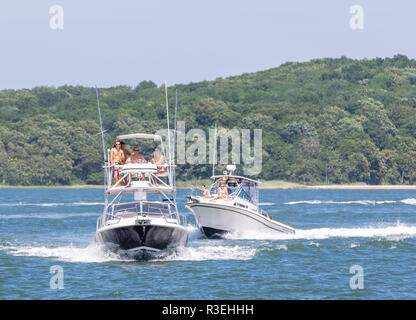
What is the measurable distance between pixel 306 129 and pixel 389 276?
163 m

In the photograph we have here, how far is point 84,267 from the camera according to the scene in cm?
3300

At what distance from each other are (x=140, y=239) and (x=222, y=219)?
12936 mm

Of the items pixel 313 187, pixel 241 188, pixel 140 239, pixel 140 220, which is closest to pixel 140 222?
pixel 140 220

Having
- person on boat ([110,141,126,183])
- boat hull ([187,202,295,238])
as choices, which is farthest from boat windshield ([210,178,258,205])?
person on boat ([110,141,126,183])

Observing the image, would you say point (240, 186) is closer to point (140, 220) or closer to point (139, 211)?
point (139, 211)

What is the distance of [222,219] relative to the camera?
44.4 metres

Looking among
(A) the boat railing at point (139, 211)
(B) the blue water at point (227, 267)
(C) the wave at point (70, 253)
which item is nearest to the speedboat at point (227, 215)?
(B) the blue water at point (227, 267)

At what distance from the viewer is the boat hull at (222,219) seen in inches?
1743

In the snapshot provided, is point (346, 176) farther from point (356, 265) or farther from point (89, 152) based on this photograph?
point (356, 265)

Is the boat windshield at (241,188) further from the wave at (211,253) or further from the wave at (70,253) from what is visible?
the wave at (70,253)

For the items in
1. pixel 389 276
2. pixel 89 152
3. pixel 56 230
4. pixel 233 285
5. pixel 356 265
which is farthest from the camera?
pixel 89 152

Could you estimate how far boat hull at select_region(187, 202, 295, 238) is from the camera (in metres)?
44.3

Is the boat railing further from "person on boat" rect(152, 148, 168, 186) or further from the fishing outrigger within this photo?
"person on boat" rect(152, 148, 168, 186)

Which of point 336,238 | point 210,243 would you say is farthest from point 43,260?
point 336,238
